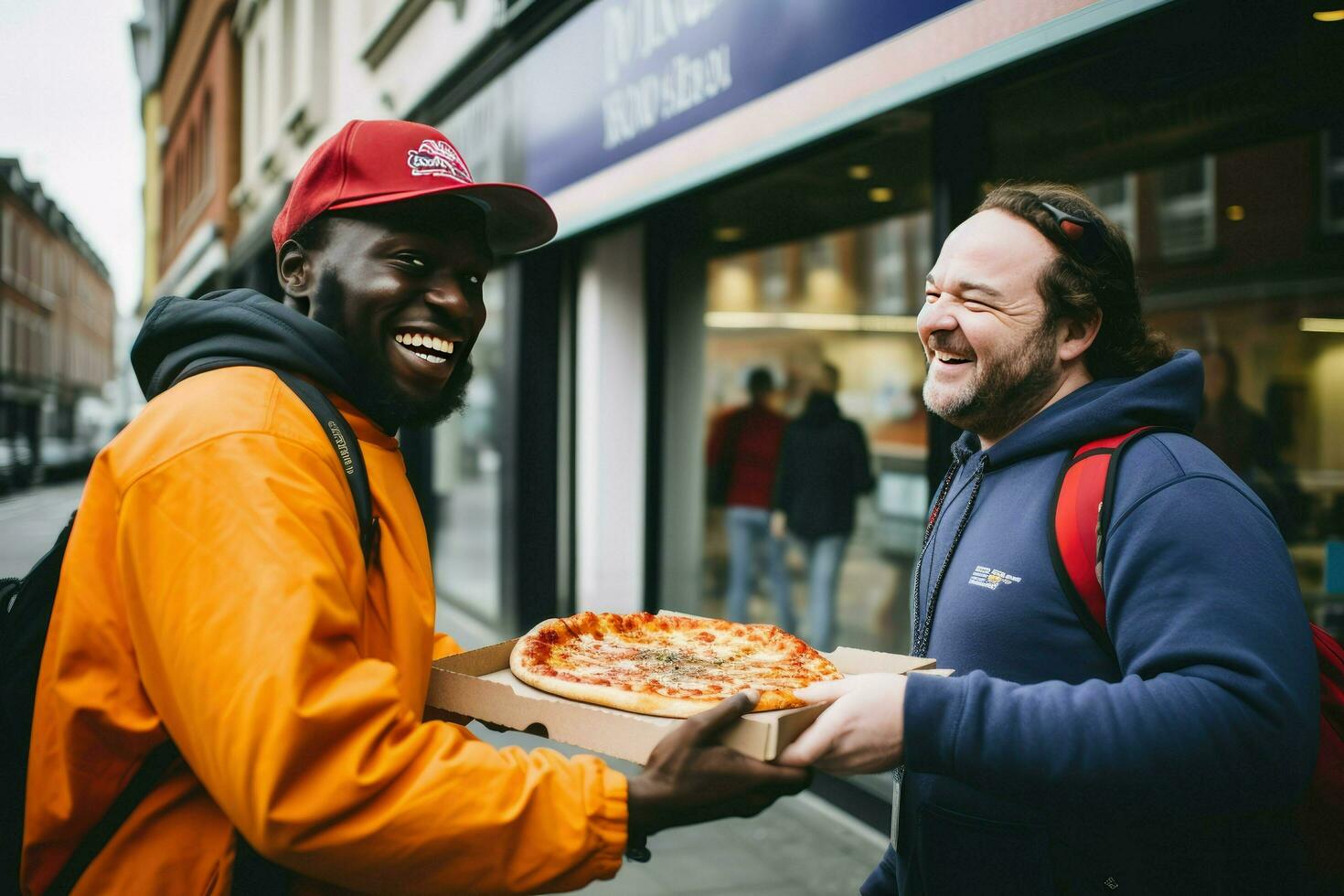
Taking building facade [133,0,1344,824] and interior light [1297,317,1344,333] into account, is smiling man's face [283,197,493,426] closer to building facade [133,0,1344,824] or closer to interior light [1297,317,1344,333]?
building facade [133,0,1344,824]

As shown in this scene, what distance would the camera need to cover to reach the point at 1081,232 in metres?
2.02

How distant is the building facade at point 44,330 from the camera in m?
44.9

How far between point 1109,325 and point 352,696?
1.64 metres

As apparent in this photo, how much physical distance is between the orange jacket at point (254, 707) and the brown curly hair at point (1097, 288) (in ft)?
4.34

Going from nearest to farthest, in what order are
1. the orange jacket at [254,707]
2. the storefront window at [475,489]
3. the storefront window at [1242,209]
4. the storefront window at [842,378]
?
1. the orange jacket at [254,707]
2. the storefront window at [1242,209]
3. the storefront window at [842,378]
4. the storefront window at [475,489]

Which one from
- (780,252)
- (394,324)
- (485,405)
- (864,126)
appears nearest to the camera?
(394,324)

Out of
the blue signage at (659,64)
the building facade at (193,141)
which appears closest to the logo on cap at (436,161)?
the blue signage at (659,64)

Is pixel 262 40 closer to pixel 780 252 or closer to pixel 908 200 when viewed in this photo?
pixel 780 252

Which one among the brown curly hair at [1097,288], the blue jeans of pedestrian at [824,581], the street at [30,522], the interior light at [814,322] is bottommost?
the street at [30,522]

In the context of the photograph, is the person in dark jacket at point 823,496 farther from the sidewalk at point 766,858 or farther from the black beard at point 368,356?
the black beard at point 368,356

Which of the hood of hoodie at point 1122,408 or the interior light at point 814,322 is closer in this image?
the hood of hoodie at point 1122,408

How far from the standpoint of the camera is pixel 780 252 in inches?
312

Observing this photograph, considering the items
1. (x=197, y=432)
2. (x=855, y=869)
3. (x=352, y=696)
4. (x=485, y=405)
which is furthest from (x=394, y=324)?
(x=485, y=405)

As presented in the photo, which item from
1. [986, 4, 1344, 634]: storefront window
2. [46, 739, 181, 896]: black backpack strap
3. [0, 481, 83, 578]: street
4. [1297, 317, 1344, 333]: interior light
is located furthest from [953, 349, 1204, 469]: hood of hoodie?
[0, 481, 83, 578]: street
